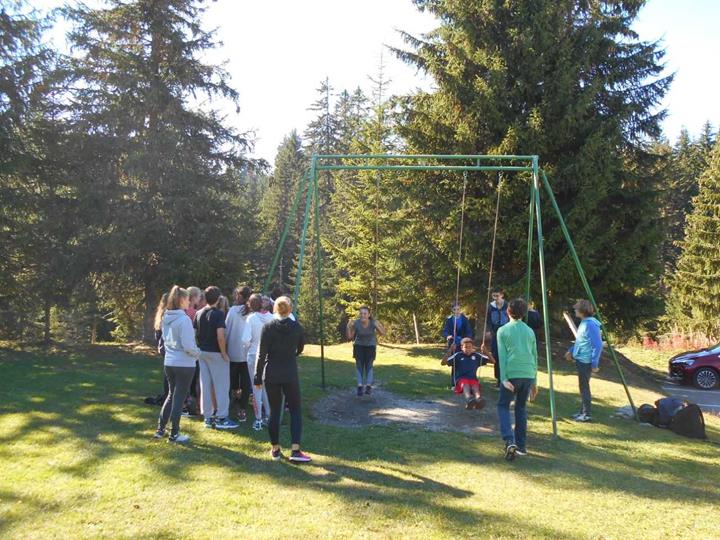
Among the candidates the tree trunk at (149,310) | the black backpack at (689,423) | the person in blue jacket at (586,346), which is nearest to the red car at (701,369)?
the black backpack at (689,423)

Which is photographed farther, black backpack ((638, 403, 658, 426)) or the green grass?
black backpack ((638, 403, 658, 426))

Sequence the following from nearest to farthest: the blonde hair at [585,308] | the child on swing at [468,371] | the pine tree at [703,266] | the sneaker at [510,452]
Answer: the sneaker at [510,452], the blonde hair at [585,308], the child on swing at [468,371], the pine tree at [703,266]

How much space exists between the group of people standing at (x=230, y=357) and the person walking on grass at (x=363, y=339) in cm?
238

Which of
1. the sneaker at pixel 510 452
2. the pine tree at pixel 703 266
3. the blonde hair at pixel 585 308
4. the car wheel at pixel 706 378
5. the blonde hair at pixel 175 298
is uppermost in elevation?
the pine tree at pixel 703 266

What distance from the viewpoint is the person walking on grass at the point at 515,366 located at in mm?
6938

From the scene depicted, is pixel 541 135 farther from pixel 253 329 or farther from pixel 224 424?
pixel 224 424

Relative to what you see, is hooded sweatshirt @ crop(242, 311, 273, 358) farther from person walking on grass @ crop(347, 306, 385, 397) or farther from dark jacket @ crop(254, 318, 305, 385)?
person walking on grass @ crop(347, 306, 385, 397)

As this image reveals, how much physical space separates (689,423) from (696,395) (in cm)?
798

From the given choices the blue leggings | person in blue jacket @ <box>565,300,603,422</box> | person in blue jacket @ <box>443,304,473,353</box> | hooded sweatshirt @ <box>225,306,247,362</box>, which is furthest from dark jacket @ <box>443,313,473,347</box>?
hooded sweatshirt @ <box>225,306,247,362</box>

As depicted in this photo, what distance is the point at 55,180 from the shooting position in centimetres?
1517

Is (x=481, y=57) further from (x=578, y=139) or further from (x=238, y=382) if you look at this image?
(x=238, y=382)

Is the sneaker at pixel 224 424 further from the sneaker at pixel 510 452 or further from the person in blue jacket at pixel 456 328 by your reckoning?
the person in blue jacket at pixel 456 328

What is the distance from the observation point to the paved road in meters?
13.9

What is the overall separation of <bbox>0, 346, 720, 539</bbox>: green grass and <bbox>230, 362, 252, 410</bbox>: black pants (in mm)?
797
